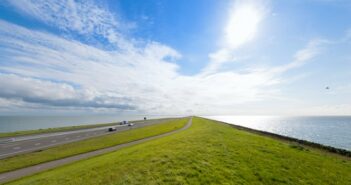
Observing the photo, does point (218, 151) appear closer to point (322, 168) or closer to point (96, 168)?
point (322, 168)

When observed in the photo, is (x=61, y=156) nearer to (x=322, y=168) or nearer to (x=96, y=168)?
(x=96, y=168)

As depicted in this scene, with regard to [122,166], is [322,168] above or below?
below

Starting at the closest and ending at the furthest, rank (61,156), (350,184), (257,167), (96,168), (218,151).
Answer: (350,184) → (257,167) → (96,168) → (218,151) → (61,156)

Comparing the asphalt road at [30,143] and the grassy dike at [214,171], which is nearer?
the grassy dike at [214,171]

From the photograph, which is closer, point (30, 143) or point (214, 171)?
point (214, 171)

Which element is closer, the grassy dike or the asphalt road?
the grassy dike

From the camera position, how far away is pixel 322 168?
13.4 metres

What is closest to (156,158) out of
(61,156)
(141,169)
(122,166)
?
(141,169)

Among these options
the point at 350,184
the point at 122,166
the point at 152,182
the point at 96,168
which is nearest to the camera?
the point at 152,182

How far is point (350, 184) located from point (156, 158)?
1426cm

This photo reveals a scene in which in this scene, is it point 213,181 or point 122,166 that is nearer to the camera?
point 213,181

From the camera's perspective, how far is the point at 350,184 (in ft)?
37.0

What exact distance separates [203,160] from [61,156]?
22.7 meters

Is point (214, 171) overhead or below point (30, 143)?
overhead
